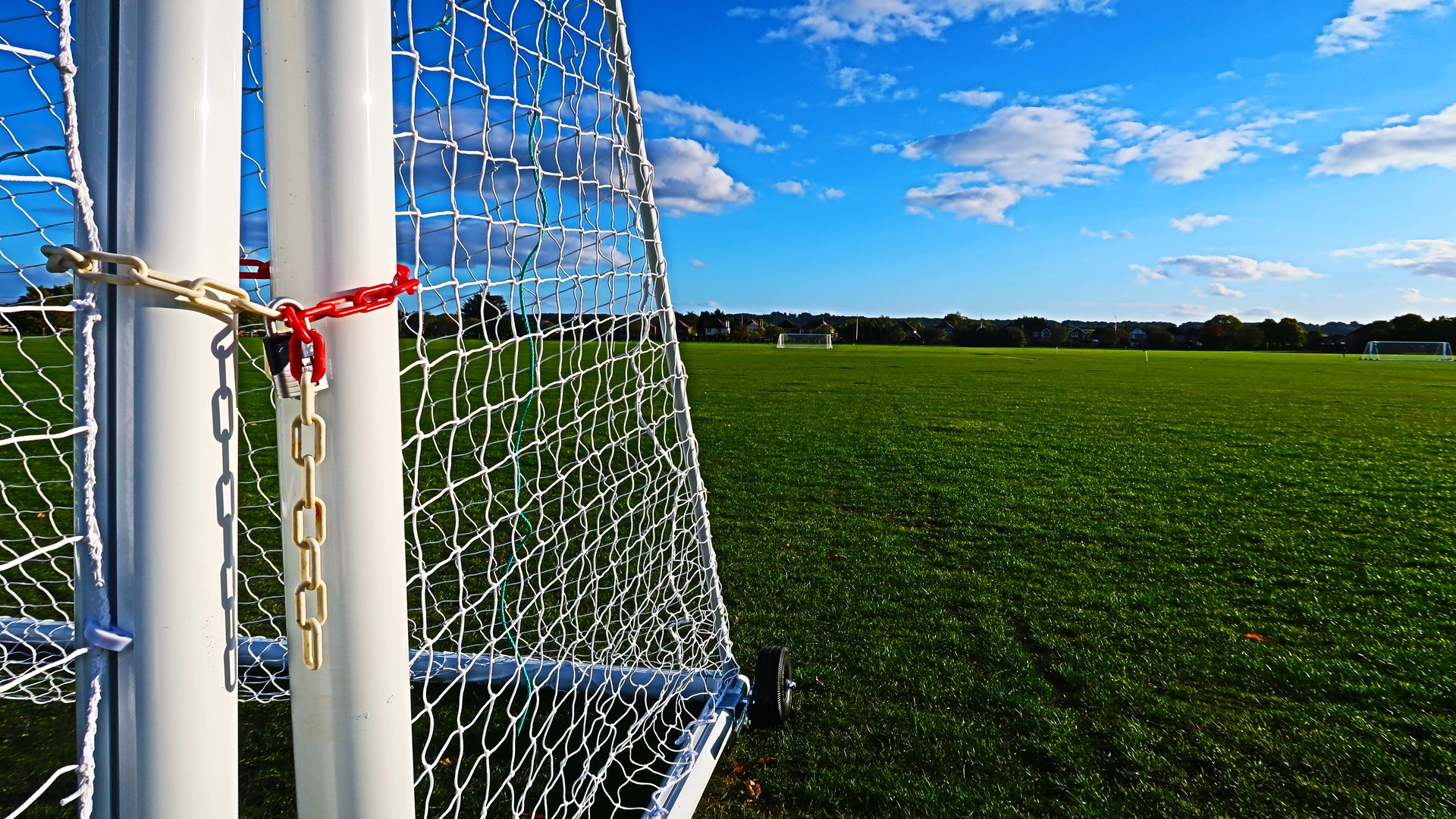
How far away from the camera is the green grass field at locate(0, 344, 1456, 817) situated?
202cm

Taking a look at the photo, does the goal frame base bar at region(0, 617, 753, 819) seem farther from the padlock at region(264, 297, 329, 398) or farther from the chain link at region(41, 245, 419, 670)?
the padlock at region(264, 297, 329, 398)

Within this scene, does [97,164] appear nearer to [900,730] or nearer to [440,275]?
[440,275]

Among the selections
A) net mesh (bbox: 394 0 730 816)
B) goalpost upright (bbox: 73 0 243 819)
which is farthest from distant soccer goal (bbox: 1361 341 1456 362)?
goalpost upright (bbox: 73 0 243 819)

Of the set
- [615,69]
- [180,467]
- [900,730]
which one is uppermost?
[615,69]

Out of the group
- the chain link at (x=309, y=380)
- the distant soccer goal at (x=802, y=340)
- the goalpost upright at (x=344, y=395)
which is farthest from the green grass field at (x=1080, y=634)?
the distant soccer goal at (x=802, y=340)

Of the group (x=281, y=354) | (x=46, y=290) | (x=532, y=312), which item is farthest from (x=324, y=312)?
(x=46, y=290)

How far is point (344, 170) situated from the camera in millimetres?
850

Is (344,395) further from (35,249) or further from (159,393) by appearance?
(35,249)

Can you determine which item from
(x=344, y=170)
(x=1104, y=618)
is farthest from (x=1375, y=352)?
(x=344, y=170)

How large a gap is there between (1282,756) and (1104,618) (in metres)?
0.97

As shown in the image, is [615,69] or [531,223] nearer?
[531,223]

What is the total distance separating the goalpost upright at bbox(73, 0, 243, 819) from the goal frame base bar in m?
1.23

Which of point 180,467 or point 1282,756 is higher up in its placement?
point 180,467

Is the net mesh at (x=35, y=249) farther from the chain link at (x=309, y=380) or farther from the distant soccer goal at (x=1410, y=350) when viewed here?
the distant soccer goal at (x=1410, y=350)
